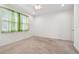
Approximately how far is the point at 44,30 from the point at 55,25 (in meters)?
0.39

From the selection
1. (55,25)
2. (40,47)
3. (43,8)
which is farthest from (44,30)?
(43,8)

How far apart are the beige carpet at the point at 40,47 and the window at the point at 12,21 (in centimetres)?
56

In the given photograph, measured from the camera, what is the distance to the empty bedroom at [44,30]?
9.39 feet

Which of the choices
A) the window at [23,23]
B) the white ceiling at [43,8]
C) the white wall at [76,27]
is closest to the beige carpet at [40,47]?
the white wall at [76,27]

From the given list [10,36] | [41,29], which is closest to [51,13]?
[41,29]

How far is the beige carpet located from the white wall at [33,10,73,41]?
6.5 inches

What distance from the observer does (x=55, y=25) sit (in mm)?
3035

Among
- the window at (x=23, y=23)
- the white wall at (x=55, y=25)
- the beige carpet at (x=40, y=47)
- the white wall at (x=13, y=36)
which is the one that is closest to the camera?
the beige carpet at (x=40, y=47)

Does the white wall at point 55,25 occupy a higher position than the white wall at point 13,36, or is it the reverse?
the white wall at point 55,25

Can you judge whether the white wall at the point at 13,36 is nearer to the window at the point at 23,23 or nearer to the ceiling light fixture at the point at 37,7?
the window at the point at 23,23

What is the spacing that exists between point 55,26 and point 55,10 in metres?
0.51

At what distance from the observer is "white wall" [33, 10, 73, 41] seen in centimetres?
296

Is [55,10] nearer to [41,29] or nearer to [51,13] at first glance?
[51,13]

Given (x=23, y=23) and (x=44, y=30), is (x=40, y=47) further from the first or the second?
(x=23, y=23)
